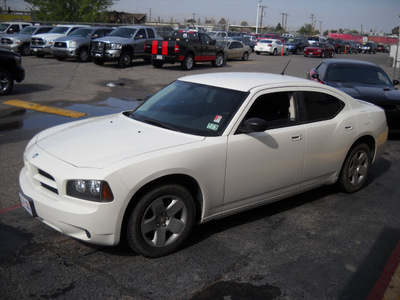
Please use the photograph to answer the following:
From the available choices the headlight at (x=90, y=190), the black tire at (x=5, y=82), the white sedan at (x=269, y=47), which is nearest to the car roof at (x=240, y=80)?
the headlight at (x=90, y=190)

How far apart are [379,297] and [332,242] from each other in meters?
1.00

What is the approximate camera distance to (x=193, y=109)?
15.4 feet

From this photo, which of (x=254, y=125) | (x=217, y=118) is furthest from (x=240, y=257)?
(x=217, y=118)

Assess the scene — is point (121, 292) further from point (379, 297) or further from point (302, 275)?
point (379, 297)

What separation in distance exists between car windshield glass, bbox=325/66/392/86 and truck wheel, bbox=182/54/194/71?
12.2 meters

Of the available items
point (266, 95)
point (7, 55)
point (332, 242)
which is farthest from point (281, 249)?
point (7, 55)

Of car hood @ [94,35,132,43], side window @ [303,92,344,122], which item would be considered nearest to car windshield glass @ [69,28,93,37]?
car hood @ [94,35,132,43]

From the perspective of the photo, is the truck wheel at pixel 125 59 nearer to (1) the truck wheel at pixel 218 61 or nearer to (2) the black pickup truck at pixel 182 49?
(2) the black pickup truck at pixel 182 49

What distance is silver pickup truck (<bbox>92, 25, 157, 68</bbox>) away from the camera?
69.7 ft

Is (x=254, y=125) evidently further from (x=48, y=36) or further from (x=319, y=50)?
(x=319, y=50)

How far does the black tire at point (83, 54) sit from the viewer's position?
22.8m

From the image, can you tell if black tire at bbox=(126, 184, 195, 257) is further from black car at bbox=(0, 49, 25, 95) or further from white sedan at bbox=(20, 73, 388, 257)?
black car at bbox=(0, 49, 25, 95)

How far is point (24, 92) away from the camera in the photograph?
1341 centimetres

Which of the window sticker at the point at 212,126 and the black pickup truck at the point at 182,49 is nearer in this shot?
the window sticker at the point at 212,126
